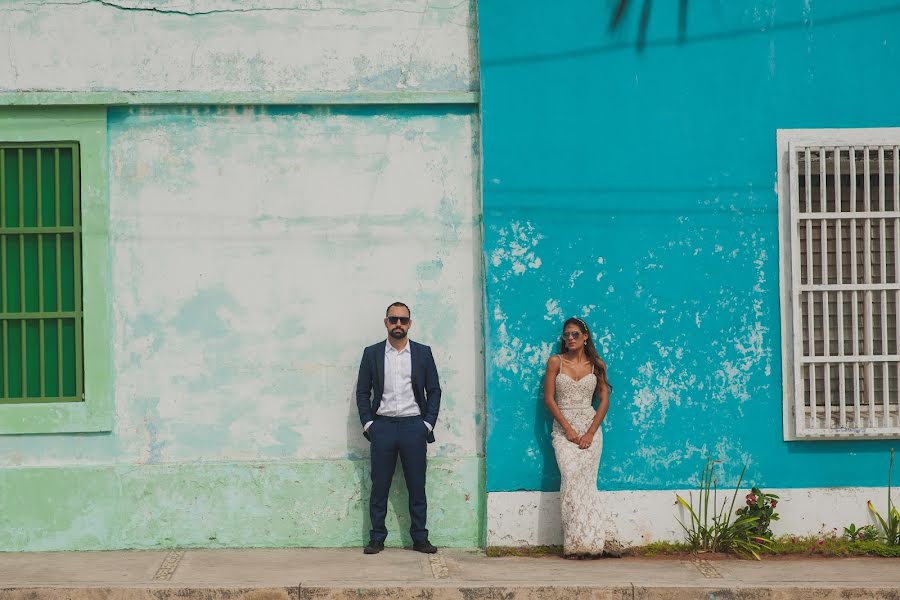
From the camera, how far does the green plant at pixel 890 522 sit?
825cm

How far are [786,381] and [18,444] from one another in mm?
5350

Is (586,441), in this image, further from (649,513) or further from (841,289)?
(841,289)

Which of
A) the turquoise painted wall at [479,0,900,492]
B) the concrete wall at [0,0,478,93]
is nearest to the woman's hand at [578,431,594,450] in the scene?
the turquoise painted wall at [479,0,900,492]

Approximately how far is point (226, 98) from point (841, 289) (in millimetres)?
4487

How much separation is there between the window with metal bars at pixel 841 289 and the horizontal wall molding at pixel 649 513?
46 centimetres

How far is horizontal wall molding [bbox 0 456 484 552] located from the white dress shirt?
1.56 feet

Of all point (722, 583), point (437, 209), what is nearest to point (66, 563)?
point (437, 209)

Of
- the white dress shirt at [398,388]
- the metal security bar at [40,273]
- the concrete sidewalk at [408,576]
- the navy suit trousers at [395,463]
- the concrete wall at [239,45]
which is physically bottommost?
the concrete sidewalk at [408,576]

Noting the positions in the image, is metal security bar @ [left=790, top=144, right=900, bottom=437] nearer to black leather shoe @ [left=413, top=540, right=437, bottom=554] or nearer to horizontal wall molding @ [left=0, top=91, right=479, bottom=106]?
horizontal wall molding @ [left=0, top=91, right=479, bottom=106]

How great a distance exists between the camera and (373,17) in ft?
27.6

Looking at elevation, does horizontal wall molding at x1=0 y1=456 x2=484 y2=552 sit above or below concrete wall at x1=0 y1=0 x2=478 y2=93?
below

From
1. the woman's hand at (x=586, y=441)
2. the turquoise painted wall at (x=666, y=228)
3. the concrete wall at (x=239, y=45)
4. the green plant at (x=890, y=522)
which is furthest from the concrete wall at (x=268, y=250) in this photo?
the green plant at (x=890, y=522)

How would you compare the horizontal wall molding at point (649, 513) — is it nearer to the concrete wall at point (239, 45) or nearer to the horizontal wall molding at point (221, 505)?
the horizontal wall molding at point (221, 505)

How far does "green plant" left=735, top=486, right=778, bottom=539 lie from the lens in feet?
26.9
